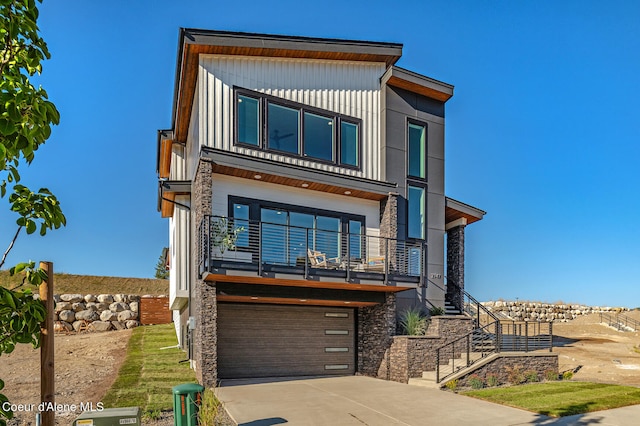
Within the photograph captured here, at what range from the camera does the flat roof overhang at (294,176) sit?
14.0 metres

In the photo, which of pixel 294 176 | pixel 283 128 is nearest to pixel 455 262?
pixel 294 176

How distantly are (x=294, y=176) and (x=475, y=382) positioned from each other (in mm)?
8175

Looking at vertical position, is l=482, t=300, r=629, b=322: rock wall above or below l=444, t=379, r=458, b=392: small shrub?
below

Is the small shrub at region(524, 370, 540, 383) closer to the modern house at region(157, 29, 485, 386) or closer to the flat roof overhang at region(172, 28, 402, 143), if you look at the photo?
the modern house at region(157, 29, 485, 386)

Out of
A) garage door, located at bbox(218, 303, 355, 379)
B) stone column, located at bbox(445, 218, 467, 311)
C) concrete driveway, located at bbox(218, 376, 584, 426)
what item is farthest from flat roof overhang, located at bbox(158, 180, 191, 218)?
stone column, located at bbox(445, 218, 467, 311)

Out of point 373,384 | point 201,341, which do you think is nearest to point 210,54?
point 201,341

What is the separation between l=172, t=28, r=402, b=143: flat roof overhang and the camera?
14.3 m

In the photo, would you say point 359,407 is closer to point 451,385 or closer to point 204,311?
point 451,385

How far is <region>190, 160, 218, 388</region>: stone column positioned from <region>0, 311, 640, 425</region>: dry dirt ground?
2.30m

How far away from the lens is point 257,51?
15.4 metres

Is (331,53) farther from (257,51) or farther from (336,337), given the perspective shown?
(336,337)

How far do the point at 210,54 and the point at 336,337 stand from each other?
10321 millimetres

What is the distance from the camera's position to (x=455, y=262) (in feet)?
65.0

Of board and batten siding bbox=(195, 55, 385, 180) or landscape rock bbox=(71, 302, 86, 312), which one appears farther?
landscape rock bbox=(71, 302, 86, 312)
